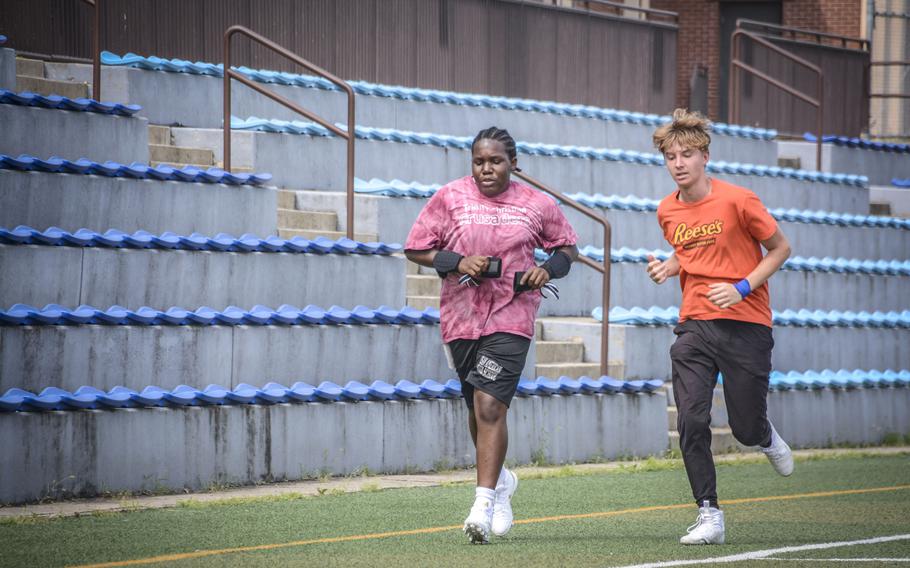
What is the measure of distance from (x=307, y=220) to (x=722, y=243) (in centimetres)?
572

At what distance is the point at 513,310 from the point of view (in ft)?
23.3

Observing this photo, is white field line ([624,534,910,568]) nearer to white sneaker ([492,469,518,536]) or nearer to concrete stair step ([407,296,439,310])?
white sneaker ([492,469,518,536])

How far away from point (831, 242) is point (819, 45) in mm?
6489

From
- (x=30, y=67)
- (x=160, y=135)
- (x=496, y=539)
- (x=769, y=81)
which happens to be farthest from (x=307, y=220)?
(x=769, y=81)

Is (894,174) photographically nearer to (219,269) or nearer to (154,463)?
(219,269)

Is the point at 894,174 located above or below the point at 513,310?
above

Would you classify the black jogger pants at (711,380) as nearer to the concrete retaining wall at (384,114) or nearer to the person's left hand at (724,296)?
the person's left hand at (724,296)

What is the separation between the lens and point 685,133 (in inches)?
273

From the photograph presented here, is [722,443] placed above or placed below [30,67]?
below

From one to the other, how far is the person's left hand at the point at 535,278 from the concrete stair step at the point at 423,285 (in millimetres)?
5141

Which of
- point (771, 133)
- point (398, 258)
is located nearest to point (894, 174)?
point (771, 133)

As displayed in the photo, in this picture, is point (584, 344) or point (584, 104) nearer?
point (584, 344)

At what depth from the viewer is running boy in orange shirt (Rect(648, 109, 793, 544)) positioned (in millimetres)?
6859

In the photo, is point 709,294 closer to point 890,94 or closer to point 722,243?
point 722,243
